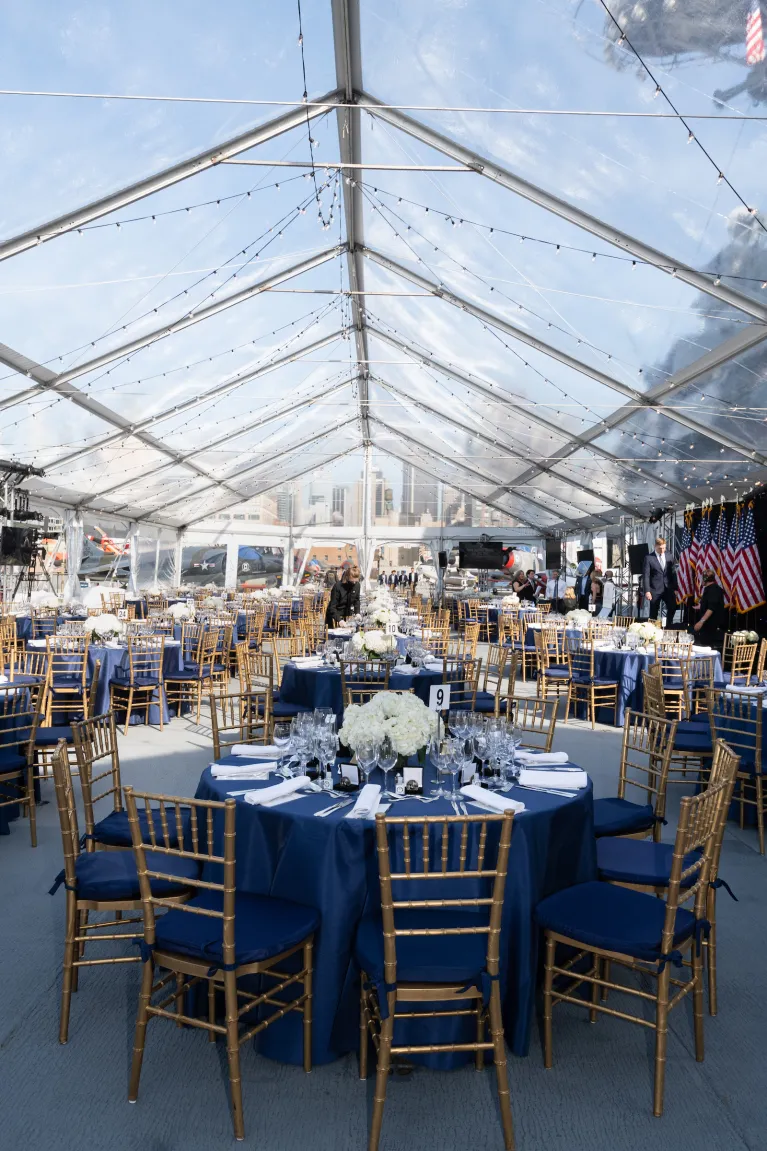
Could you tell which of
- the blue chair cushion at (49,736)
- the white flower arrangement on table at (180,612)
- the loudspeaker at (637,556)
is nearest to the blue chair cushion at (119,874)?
the blue chair cushion at (49,736)

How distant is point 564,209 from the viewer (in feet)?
25.4

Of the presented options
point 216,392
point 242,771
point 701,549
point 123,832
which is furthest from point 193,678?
point 701,549

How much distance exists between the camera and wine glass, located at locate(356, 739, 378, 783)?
327 centimetres

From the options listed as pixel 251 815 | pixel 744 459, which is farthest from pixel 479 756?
pixel 744 459

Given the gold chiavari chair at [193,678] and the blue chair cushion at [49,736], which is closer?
the blue chair cushion at [49,736]

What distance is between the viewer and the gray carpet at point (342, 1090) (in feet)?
8.06

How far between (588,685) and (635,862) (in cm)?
588

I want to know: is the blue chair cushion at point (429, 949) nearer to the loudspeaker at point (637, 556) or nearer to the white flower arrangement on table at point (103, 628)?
the white flower arrangement on table at point (103, 628)

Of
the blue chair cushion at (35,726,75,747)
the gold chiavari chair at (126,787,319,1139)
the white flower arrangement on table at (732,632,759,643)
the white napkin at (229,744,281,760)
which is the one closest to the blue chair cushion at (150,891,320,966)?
the gold chiavari chair at (126,787,319,1139)

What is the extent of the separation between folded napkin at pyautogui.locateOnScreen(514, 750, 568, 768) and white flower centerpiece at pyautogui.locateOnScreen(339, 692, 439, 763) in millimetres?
511

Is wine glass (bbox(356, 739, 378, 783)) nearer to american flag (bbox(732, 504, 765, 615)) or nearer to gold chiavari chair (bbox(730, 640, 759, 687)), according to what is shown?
gold chiavari chair (bbox(730, 640, 759, 687))

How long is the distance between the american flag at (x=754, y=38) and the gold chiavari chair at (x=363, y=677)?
5021 millimetres

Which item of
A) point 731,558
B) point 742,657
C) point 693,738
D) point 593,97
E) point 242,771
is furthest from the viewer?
point 731,558

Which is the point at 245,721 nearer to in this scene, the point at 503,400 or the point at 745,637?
the point at 745,637
